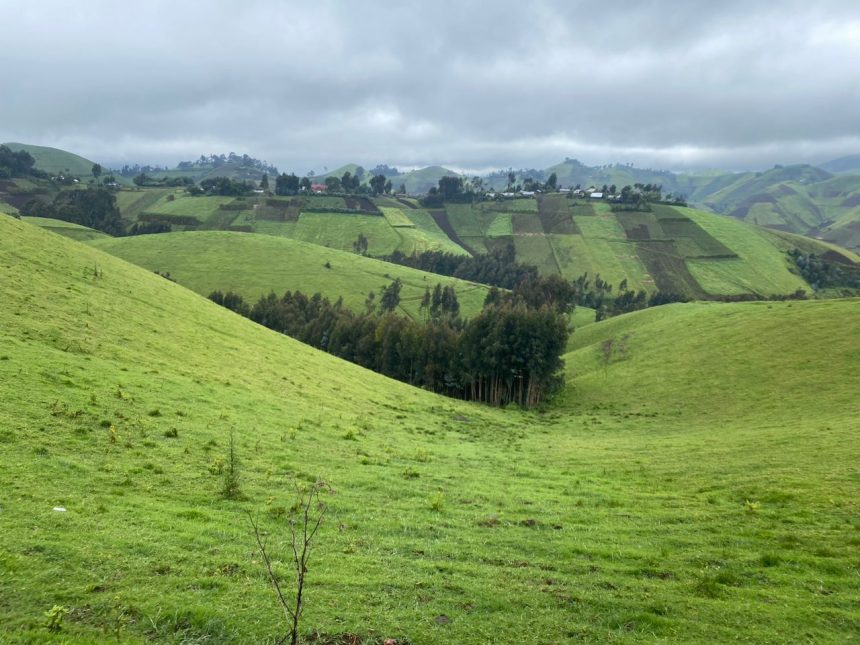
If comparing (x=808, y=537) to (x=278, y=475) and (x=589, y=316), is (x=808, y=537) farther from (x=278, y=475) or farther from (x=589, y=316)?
(x=589, y=316)

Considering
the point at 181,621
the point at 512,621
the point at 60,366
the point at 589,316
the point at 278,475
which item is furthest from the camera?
the point at 589,316

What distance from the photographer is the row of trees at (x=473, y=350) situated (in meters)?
71.6

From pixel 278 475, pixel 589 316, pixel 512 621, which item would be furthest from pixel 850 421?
pixel 589 316

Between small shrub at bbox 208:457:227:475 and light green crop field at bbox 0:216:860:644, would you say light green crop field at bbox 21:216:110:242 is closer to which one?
light green crop field at bbox 0:216:860:644

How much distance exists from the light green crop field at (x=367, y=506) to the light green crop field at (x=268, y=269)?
108 metres

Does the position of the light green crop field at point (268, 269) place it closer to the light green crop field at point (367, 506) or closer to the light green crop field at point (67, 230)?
the light green crop field at point (67, 230)

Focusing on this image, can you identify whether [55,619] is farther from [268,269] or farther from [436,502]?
[268,269]

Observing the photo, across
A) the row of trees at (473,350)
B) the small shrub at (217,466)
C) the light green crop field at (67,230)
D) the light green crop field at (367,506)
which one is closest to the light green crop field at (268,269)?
the light green crop field at (67,230)

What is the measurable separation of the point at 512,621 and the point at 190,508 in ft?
35.9

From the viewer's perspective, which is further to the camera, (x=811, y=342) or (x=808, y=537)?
(x=811, y=342)

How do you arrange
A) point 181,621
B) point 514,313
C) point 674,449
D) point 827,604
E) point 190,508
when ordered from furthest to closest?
point 514,313, point 674,449, point 190,508, point 827,604, point 181,621

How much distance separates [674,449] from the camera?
1299 inches

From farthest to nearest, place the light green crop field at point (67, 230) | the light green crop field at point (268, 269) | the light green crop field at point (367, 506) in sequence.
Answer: the light green crop field at point (67, 230)
the light green crop field at point (268, 269)
the light green crop field at point (367, 506)

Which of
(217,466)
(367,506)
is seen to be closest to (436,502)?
(367,506)
